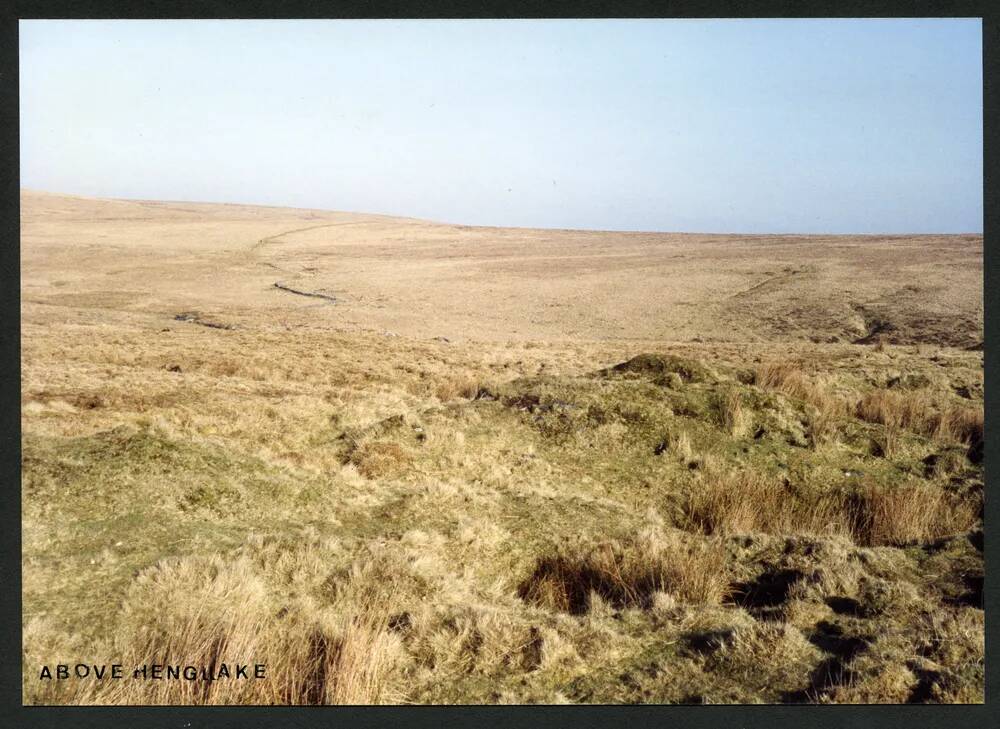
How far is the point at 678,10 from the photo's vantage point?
6336 mm

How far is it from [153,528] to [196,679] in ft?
6.24

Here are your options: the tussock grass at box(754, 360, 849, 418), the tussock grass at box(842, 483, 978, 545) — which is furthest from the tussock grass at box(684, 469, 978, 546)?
the tussock grass at box(754, 360, 849, 418)

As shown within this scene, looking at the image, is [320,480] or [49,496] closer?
[49,496]

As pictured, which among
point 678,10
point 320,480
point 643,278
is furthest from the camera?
point 643,278

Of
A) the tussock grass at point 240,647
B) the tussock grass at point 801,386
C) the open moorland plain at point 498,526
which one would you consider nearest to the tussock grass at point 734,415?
the open moorland plain at point 498,526

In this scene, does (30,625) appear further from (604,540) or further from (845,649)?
(845,649)

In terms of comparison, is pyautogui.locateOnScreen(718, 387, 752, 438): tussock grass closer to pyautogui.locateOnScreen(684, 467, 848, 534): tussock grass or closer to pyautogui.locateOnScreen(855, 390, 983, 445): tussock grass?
pyautogui.locateOnScreen(684, 467, 848, 534): tussock grass

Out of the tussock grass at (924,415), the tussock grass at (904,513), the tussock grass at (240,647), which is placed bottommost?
the tussock grass at (240,647)

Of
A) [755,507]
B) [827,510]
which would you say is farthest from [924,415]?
[755,507]

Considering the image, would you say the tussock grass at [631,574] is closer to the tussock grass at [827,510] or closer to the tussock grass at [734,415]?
the tussock grass at [827,510]

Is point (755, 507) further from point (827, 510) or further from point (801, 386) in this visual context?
point (801, 386)

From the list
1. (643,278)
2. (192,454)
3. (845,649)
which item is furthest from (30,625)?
(643,278)

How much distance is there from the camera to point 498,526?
8.20 metres

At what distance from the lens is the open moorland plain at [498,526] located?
552cm
